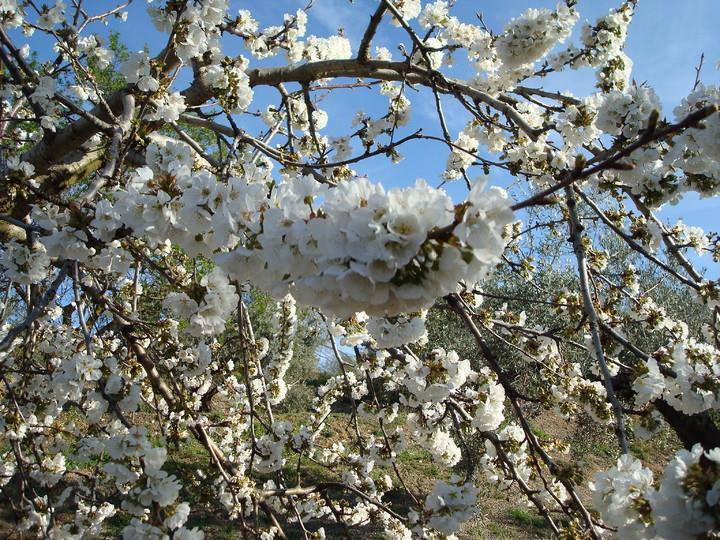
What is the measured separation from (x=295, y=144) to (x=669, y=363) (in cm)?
409

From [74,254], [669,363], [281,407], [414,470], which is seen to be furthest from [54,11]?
[281,407]

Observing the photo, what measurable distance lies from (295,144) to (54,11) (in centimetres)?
252

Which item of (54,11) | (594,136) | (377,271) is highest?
(54,11)

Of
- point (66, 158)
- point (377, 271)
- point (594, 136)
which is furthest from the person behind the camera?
point (66, 158)

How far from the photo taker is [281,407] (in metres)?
14.9

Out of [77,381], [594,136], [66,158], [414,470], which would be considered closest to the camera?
[77,381]

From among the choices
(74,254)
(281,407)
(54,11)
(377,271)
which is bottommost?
(377,271)

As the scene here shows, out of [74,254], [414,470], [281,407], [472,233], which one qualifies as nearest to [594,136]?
[472,233]

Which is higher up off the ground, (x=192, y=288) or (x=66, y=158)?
(x=66, y=158)

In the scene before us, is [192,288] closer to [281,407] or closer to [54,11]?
[54,11]

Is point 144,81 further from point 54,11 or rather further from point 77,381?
point 54,11

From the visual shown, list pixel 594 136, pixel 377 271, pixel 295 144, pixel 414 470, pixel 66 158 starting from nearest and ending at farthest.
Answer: pixel 377 271, pixel 594 136, pixel 66 158, pixel 295 144, pixel 414 470

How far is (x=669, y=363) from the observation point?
232 centimetres

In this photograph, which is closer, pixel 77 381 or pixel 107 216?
pixel 107 216
